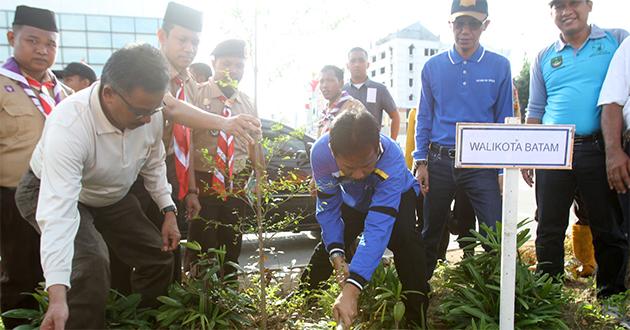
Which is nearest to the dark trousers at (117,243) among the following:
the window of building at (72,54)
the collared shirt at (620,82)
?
the collared shirt at (620,82)

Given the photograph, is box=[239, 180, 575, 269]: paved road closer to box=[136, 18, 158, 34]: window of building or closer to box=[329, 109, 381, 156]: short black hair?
box=[329, 109, 381, 156]: short black hair

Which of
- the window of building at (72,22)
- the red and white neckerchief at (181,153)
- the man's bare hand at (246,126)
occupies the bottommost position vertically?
the red and white neckerchief at (181,153)

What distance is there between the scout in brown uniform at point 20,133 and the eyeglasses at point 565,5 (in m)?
3.25

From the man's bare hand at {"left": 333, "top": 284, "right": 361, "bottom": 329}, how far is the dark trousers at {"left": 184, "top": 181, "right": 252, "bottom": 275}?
4.07 feet

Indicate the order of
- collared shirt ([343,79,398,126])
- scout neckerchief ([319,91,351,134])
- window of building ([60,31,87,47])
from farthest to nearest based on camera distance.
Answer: window of building ([60,31,87,47]) → collared shirt ([343,79,398,126]) → scout neckerchief ([319,91,351,134])

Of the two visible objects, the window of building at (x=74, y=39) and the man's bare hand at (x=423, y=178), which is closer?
the man's bare hand at (x=423, y=178)

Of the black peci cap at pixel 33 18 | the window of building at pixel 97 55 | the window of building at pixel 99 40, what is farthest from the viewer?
the window of building at pixel 99 40

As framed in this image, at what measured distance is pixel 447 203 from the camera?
10.3 feet

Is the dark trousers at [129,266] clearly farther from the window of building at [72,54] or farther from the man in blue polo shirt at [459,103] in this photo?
the window of building at [72,54]

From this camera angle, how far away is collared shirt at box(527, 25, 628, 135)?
2.92 m

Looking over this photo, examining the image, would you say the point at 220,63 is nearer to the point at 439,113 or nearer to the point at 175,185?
the point at 175,185

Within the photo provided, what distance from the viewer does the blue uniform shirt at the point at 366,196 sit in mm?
2287

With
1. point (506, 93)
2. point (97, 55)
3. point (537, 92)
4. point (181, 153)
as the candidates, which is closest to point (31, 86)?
point (181, 153)

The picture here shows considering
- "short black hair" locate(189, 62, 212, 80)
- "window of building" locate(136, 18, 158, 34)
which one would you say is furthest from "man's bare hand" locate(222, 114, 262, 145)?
"window of building" locate(136, 18, 158, 34)
